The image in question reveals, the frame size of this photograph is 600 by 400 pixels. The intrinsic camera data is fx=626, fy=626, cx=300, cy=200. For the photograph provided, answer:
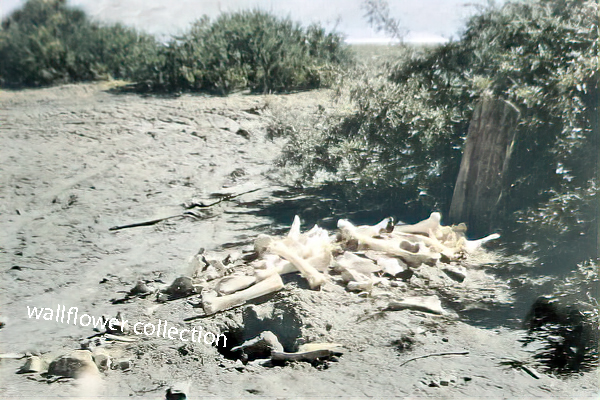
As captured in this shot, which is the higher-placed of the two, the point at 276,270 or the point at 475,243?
the point at 475,243

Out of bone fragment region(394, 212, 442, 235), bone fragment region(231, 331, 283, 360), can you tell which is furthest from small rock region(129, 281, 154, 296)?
bone fragment region(394, 212, 442, 235)

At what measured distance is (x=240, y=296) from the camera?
4254 millimetres

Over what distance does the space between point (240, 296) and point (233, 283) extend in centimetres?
20

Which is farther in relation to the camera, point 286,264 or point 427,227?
point 427,227

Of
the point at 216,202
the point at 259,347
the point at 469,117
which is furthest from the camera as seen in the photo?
the point at 216,202

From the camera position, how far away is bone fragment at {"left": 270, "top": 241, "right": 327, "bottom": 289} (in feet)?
14.5

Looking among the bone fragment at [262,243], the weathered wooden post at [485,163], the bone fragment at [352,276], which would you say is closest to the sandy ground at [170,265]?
the bone fragment at [352,276]

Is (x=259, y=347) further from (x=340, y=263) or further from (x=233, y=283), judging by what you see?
(x=340, y=263)

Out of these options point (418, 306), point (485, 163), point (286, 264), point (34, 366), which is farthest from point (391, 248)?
point (34, 366)

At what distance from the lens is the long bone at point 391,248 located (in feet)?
15.9

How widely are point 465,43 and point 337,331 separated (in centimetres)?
332

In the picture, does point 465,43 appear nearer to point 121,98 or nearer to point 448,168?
point 448,168

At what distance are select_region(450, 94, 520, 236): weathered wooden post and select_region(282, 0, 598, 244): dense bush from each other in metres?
0.10

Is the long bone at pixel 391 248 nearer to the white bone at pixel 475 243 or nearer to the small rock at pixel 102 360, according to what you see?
the white bone at pixel 475 243
